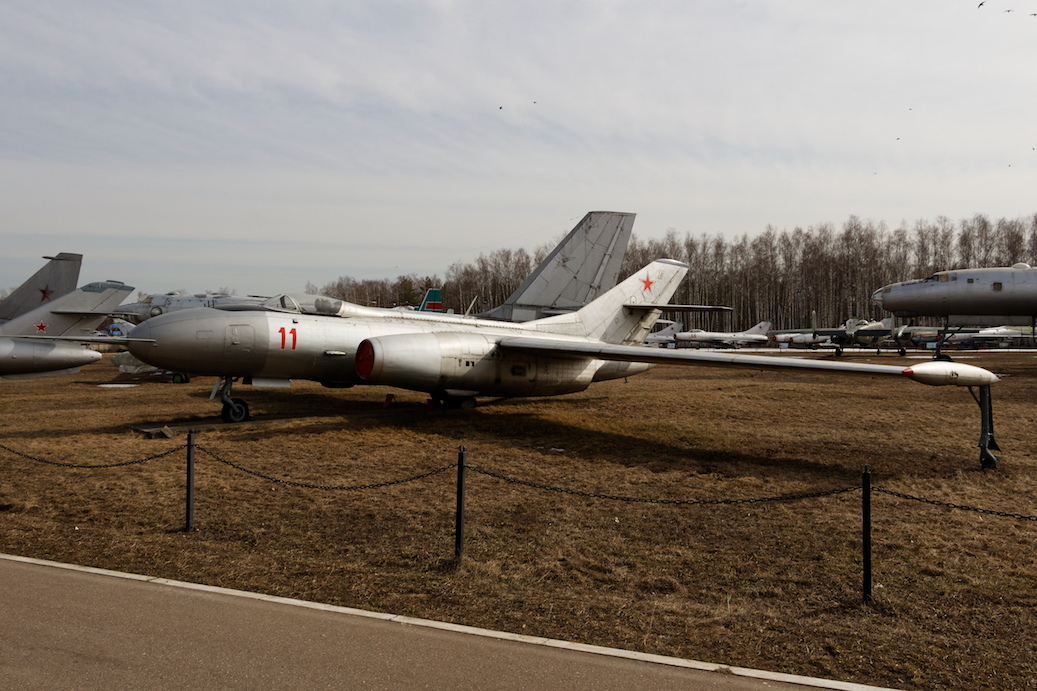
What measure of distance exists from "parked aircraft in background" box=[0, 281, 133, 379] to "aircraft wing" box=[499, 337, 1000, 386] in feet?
40.4

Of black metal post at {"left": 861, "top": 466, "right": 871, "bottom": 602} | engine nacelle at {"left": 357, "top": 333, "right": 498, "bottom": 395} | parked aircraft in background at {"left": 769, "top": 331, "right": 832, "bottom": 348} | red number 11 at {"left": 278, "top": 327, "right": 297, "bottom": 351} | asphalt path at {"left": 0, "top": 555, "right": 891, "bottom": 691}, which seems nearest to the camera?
asphalt path at {"left": 0, "top": 555, "right": 891, "bottom": 691}

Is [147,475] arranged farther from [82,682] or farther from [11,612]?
[82,682]

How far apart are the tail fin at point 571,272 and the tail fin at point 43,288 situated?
1245 cm

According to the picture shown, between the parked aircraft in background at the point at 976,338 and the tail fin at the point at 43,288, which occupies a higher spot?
the tail fin at the point at 43,288

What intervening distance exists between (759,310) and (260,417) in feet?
211

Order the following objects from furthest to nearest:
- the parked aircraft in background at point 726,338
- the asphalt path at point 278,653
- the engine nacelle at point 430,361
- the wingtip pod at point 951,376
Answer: the parked aircraft in background at point 726,338
the engine nacelle at point 430,361
the wingtip pod at point 951,376
the asphalt path at point 278,653

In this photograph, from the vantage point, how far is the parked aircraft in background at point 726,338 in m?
53.7

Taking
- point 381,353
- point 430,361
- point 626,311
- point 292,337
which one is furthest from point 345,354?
point 626,311

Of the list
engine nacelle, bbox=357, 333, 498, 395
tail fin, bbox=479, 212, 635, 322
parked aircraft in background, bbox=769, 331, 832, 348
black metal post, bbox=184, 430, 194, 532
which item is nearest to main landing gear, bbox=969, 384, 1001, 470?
engine nacelle, bbox=357, 333, 498, 395

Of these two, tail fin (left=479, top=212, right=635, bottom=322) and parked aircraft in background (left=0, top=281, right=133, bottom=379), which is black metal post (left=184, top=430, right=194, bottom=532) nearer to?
tail fin (left=479, top=212, right=635, bottom=322)

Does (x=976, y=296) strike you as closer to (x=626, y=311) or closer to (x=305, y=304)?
(x=626, y=311)

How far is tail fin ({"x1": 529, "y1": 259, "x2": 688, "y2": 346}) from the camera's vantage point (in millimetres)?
16203

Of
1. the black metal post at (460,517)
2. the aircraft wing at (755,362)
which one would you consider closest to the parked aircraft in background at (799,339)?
the aircraft wing at (755,362)

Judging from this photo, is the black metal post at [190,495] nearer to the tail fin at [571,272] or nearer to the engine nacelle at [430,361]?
the engine nacelle at [430,361]
